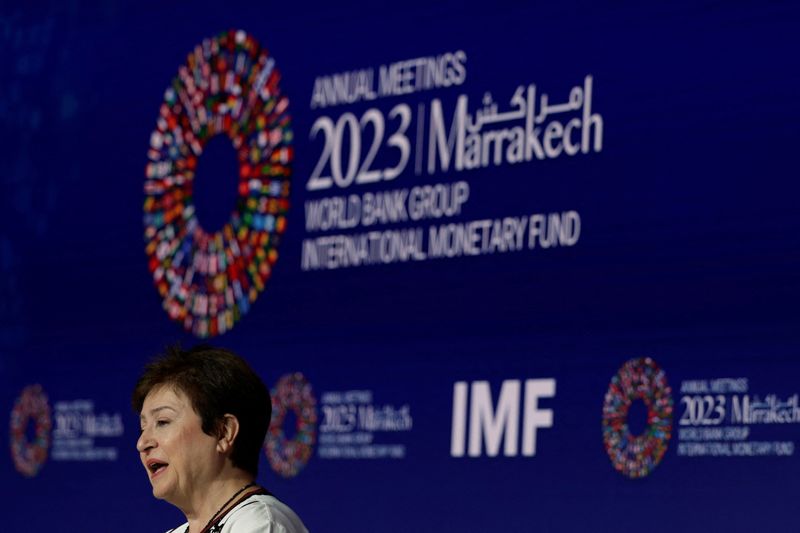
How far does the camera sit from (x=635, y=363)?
14.8 feet

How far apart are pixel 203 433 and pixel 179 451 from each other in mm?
52

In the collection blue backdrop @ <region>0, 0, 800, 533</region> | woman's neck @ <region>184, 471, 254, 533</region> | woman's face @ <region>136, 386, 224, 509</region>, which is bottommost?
woman's neck @ <region>184, 471, 254, 533</region>

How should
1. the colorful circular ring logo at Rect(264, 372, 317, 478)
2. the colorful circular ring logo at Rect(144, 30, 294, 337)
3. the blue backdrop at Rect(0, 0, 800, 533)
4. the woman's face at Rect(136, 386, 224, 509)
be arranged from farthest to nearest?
the colorful circular ring logo at Rect(144, 30, 294, 337)
the colorful circular ring logo at Rect(264, 372, 317, 478)
the blue backdrop at Rect(0, 0, 800, 533)
the woman's face at Rect(136, 386, 224, 509)

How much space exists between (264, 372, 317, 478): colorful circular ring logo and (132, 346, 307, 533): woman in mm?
2216

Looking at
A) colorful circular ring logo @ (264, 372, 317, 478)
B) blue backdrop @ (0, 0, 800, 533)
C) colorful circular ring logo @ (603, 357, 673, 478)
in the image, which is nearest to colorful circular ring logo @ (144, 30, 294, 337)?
blue backdrop @ (0, 0, 800, 533)

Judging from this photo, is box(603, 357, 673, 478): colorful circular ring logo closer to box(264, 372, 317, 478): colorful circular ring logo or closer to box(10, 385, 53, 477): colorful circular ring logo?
box(264, 372, 317, 478): colorful circular ring logo

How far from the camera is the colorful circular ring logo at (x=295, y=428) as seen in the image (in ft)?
17.5

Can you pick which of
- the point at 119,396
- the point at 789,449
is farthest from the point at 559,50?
the point at 119,396

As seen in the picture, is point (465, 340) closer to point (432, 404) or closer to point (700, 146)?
point (432, 404)

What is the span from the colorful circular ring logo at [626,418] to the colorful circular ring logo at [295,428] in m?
1.12

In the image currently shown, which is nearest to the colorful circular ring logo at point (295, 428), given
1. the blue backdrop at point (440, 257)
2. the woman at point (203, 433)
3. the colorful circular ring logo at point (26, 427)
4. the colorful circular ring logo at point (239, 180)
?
the blue backdrop at point (440, 257)

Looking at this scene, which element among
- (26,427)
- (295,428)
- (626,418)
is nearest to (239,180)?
(295,428)

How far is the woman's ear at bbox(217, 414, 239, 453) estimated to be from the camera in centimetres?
307

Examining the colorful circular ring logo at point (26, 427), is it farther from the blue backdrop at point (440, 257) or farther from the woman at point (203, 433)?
the woman at point (203, 433)
